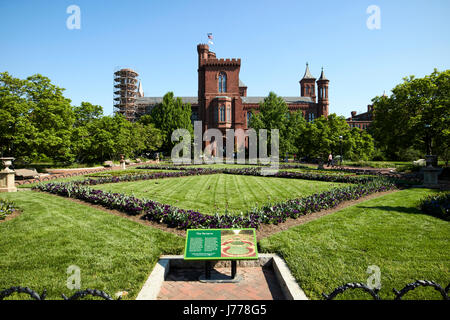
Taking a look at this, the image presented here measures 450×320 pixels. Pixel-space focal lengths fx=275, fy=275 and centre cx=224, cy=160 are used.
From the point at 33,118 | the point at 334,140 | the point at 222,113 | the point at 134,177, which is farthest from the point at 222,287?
the point at 222,113

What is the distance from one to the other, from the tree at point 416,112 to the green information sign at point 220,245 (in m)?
21.9

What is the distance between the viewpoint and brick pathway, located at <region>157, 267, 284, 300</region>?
190 inches

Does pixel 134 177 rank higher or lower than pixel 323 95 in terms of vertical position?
lower

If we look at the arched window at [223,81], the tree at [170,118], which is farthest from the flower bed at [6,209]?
the arched window at [223,81]

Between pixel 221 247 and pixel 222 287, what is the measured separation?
71cm

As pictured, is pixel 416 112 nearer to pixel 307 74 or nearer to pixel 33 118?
pixel 33 118

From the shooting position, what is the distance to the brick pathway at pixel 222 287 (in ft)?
15.8

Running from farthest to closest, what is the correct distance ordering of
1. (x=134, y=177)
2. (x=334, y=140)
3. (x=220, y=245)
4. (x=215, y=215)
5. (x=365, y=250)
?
(x=334, y=140)
(x=134, y=177)
(x=215, y=215)
(x=365, y=250)
(x=220, y=245)

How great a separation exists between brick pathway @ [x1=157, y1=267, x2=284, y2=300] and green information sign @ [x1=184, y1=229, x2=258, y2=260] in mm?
582

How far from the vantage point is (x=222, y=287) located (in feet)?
16.8

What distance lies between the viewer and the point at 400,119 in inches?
971

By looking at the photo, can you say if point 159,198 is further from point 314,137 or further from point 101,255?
point 314,137

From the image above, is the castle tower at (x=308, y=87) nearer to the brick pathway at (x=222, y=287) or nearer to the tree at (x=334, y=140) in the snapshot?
the tree at (x=334, y=140)

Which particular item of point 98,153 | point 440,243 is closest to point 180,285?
point 440,243
